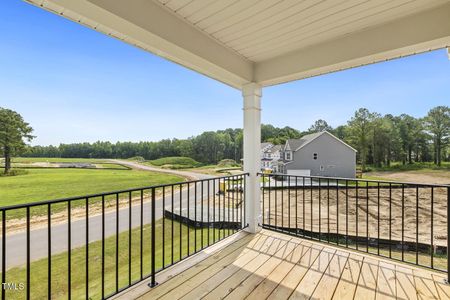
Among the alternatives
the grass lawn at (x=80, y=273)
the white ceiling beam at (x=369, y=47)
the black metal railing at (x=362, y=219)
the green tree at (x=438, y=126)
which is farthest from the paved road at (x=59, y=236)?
the green tree at (x=438, y=126)

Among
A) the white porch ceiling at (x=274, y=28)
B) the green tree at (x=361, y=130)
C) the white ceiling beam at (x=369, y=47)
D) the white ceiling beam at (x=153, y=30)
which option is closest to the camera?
the white ceiling beam at (x=153, y=30)

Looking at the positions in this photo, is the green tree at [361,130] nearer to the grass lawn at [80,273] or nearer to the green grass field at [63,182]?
the grass lawn at [80,273]

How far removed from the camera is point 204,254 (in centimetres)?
234

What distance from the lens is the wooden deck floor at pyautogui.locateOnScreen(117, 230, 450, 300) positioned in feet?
5.49

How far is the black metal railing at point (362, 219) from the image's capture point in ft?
8.39

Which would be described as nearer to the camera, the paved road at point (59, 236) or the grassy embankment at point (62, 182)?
the grassy embankment at point (62, 182)

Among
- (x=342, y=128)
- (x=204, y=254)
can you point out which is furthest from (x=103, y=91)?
(x=342, y=128)

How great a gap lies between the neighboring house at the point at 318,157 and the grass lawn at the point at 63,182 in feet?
6.68

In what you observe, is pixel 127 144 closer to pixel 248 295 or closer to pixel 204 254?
pixel 204 254

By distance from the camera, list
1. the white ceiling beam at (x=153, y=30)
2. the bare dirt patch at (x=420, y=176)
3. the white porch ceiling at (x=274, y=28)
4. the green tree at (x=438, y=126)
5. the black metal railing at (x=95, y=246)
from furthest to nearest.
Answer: the green tree at (x=438, y=126), the bare dirt patch at (x=420, y=176), the black metal railing at (x=95, y=246), the white porch ceiling at (x=274, y=28), the white ceiling beam at (x=153, y=30)

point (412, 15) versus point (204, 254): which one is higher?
point (412, 15)

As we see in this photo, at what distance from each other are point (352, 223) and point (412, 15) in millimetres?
6267

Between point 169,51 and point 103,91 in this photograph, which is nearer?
point 169,51

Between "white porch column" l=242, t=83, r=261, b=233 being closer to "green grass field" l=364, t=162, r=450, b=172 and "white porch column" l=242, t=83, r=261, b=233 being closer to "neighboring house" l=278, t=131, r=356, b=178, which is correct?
"neighboring house" l=278, t=131, r=356, b=178
